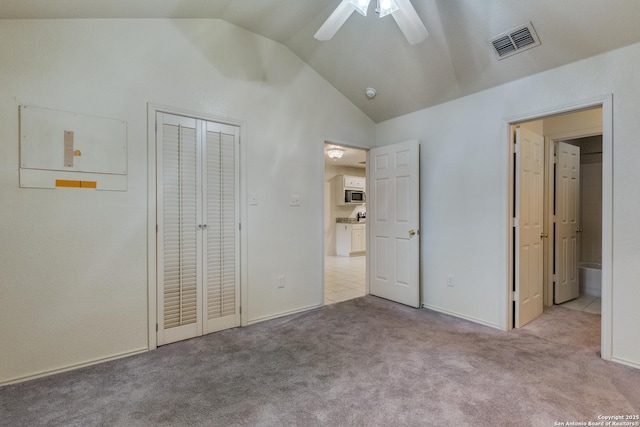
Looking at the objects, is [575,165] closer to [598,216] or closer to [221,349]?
[598,216]

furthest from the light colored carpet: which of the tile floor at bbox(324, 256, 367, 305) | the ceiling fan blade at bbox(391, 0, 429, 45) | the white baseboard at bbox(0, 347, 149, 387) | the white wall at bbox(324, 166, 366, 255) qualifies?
the white wall at bbox(324, 166, 366, 255)

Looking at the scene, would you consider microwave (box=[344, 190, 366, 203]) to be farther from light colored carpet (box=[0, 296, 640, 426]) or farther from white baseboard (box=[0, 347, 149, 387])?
white baseboard (box=[0, 347, 149, 387])

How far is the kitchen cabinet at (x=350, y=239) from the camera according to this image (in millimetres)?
7711

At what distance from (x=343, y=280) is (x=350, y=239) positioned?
8.97 feet

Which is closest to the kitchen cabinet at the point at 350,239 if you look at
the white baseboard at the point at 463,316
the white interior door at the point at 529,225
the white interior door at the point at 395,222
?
the white interior door at the point at 395,222

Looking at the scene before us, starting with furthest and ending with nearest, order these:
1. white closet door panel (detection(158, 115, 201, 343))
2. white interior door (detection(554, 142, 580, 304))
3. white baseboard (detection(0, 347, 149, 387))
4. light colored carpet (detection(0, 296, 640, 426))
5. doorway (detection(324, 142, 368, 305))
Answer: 1. doorway (detection(324, 142, 368, 305))
2. white interior door (detection(554, 142, 580, 304))
3. white closet door panel (detection(158, 115, 201, 343))
4. white baseboard (detection(0, 347, 149, 387))
5. light colored carpet (detection(0, 296, 640, 426))

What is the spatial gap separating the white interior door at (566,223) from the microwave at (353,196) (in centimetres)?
480

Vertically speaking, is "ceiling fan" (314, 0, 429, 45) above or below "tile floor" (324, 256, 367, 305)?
above

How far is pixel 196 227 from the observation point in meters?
2.76

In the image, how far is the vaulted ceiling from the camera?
2096 millimetres

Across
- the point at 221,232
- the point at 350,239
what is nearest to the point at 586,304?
the point at 221,232

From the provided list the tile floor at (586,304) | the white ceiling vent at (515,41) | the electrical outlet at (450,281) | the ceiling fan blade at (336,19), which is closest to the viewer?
the ceiling fan blade at (336,19)

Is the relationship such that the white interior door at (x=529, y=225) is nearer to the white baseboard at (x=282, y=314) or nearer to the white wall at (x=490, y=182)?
the white wall at (x=490, y=182)

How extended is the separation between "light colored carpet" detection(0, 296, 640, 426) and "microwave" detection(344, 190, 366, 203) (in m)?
5.30
